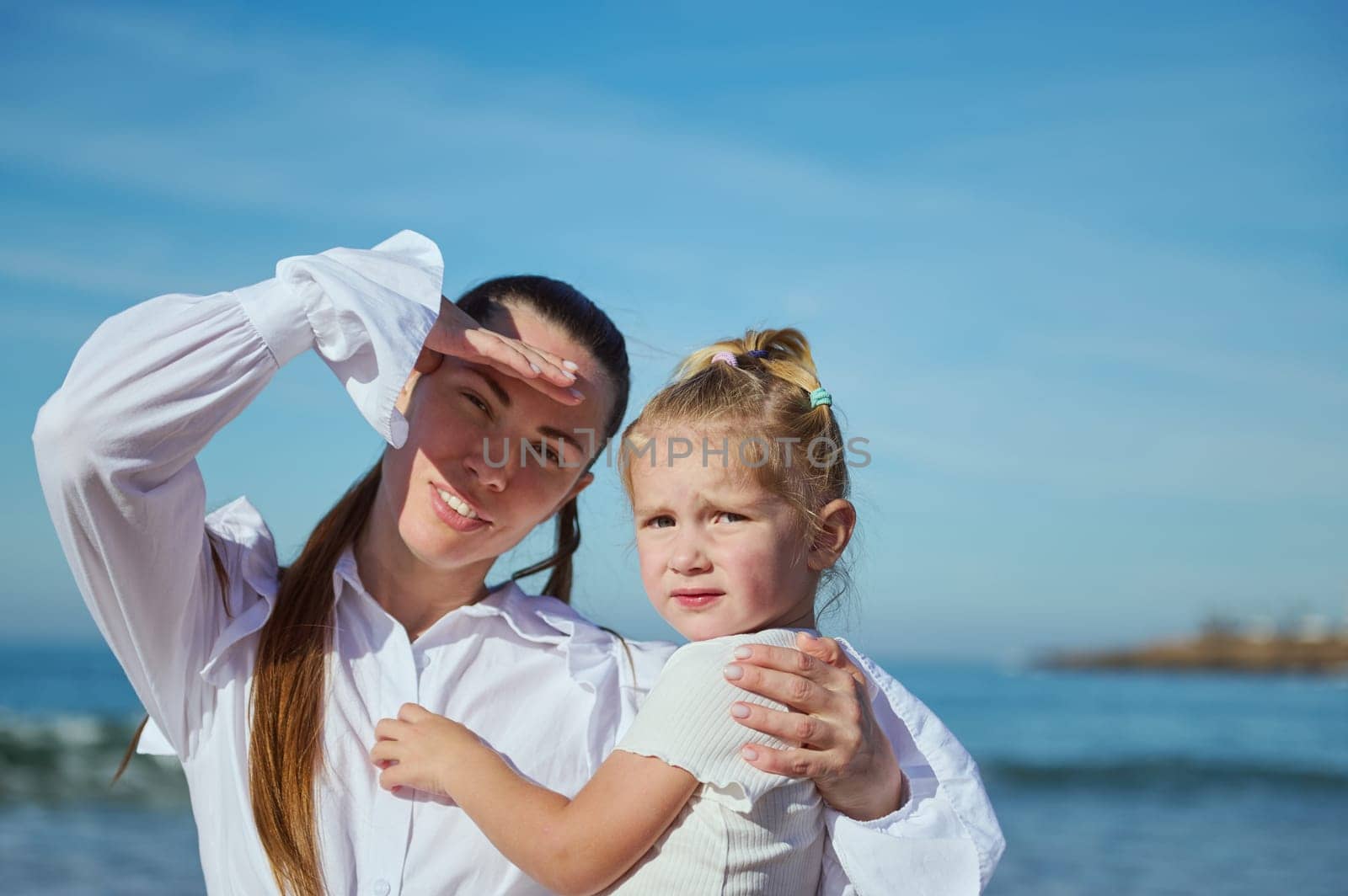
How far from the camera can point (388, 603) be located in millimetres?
2643

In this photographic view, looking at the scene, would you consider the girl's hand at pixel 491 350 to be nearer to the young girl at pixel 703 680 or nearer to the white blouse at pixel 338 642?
the white blouse at pixel 338 642

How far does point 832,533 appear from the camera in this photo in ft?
7.54

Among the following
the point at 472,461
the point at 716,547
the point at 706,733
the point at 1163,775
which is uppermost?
the point at 472,461

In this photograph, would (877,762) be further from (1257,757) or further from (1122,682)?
(1122,682)

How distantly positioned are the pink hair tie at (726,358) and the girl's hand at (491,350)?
0.99ft

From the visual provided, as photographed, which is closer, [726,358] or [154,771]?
[726,358]

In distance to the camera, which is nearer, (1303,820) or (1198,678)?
(1303,820)

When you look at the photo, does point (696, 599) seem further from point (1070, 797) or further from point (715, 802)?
point (1070, 797)

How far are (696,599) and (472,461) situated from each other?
611 millimetres

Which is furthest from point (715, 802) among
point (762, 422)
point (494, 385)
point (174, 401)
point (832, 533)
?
point (174, 401)

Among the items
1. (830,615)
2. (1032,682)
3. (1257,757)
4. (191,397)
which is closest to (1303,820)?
(1257,757)

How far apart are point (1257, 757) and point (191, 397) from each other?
16387 millimetres

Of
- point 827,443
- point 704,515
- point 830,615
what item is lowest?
point 830,615

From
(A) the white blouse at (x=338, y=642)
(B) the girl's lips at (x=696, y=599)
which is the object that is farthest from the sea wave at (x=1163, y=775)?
(B) the girl's lips at (x=696, y=599)
